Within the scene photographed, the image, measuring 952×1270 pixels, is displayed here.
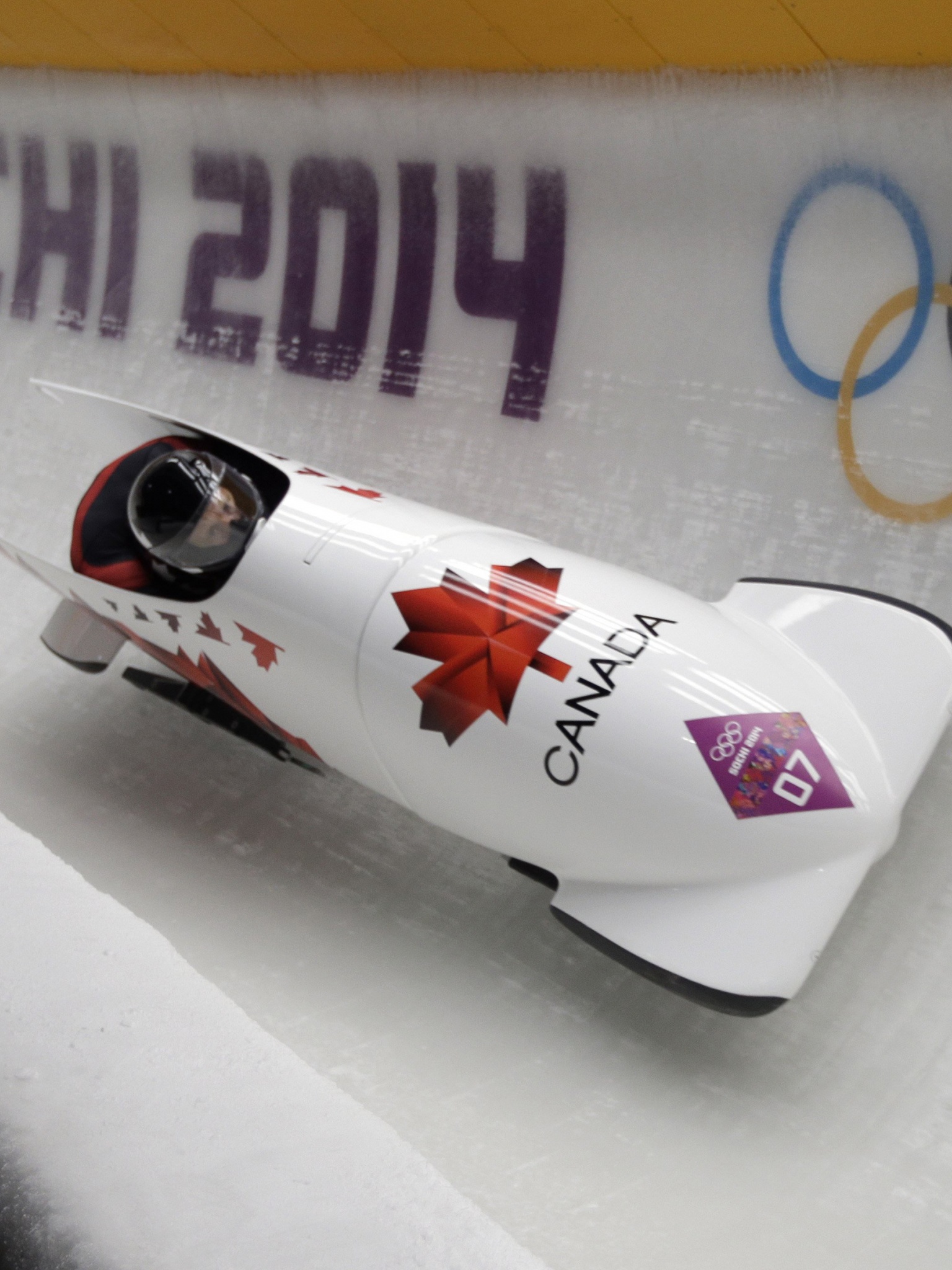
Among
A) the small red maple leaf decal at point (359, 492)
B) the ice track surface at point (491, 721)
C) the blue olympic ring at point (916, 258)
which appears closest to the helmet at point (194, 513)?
the small red maple leaf decal at point (359, 492)

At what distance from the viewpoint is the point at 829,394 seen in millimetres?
3000

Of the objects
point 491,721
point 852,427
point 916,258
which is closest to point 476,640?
point 491,721

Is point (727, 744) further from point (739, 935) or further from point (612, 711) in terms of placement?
point (739, 935)

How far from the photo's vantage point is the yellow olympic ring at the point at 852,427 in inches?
110

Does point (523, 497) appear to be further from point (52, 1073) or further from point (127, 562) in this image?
point (52, 1073)

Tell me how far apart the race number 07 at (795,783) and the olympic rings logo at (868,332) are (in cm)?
99

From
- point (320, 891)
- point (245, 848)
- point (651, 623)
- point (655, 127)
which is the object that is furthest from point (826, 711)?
point (655, 127)

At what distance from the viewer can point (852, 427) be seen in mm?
2949

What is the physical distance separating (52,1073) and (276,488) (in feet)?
5.20

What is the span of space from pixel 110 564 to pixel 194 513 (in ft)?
1.20

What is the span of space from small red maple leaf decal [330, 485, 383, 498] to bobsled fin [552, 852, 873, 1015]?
1.30 metres

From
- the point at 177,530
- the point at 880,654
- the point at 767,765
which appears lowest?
the point at 767,765

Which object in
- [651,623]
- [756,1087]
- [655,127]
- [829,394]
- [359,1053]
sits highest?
[655,127]

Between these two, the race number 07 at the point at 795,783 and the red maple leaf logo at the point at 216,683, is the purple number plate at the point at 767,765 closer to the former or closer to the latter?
the race number 07 at the point at 795,783
